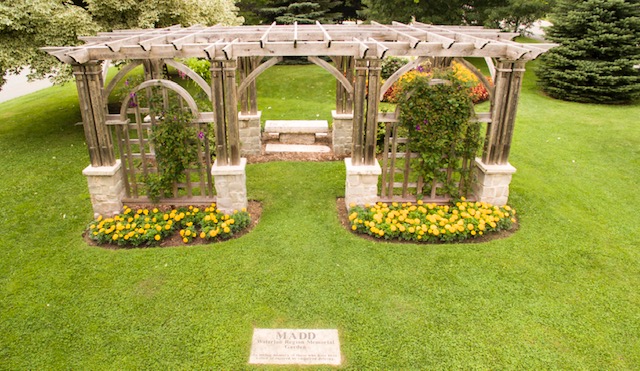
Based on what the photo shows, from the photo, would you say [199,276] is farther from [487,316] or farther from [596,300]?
[596,300]

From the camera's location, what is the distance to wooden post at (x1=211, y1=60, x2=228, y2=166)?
586 cm

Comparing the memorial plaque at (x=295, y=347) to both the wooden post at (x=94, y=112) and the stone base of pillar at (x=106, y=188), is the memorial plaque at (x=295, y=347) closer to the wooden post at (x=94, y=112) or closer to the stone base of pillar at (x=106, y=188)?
the stone base of pillar at (x=106, y=188)

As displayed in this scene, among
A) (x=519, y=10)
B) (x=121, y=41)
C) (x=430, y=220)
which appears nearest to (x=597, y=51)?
(x=519, y=10)

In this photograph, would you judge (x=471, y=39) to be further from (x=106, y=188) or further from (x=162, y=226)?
(x=106, y=188)

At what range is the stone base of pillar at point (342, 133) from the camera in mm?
9312

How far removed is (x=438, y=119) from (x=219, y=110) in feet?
10.3

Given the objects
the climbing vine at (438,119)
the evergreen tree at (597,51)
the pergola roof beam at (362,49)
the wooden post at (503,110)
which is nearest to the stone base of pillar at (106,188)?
the pergola roof beam at (362,49)

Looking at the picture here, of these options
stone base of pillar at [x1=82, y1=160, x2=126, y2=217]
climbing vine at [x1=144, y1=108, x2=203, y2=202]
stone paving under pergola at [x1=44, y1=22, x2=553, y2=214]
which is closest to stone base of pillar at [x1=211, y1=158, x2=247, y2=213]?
stone paving under pergola at [x1=44, y1=22, x2=553, y2=214]

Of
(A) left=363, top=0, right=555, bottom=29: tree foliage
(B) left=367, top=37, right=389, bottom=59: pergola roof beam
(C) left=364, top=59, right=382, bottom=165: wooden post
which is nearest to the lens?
(B) left=367, top=37, right=389, bottom=59: pergola roof beam

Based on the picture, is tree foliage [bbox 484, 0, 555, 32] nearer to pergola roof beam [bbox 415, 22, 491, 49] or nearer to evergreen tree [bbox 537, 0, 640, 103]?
evergreen tree [bbox 537, 0, 640, 103]

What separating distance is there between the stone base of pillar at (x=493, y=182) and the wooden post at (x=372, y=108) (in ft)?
5.63

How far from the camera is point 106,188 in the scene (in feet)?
20.9

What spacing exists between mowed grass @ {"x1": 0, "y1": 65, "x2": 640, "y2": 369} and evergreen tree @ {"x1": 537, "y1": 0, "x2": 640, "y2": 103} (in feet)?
21.5

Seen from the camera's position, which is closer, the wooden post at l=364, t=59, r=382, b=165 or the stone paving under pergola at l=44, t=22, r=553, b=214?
the stone paving under pergola at l=44, t=22, r=553, b=214
